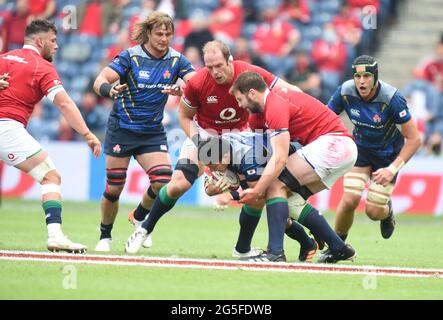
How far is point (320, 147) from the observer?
1066cm

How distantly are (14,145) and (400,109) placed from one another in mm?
4444

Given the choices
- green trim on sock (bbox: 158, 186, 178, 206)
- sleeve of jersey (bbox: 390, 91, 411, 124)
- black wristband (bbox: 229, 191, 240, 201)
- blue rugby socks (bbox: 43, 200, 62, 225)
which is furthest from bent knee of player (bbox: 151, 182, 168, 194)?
sleeve of jersey (bbox: 390, 91, 411, 124)

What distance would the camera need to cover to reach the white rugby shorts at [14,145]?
10.9 metres

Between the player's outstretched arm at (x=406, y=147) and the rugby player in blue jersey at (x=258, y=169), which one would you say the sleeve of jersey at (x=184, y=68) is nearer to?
the rugby player in blue jersey at (x=258, y=169)

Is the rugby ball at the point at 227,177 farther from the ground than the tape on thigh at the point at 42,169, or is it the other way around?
the tape on thigh at the point at 42,169

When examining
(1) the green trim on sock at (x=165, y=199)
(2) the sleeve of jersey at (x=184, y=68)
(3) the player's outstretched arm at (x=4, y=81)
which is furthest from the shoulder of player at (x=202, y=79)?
(3) the player's outstretched arm at (x=4, y=81)

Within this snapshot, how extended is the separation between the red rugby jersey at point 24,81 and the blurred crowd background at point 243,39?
949 cm

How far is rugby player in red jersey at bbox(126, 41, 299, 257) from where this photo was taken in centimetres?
1102

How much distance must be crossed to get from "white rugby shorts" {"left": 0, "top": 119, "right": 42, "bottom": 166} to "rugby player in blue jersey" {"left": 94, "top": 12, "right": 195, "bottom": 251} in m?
1.38

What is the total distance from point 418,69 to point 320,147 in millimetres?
11492

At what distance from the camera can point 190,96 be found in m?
11.3

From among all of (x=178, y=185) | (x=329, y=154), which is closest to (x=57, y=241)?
(x=178, y=185)
